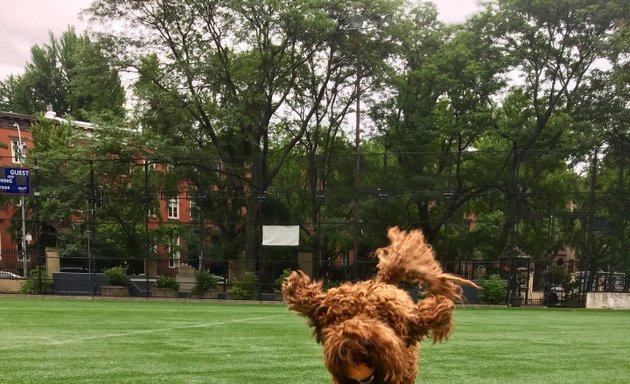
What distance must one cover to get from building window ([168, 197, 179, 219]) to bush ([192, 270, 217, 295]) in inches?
134

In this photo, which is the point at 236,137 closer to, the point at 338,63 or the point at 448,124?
the point at 338,63

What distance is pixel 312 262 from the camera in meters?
18.8

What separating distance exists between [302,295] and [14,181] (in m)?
18.8

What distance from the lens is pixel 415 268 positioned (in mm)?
1947

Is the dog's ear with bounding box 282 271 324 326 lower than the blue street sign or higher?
lower

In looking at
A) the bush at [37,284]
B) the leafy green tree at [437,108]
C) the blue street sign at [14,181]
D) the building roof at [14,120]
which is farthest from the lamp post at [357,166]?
the building roof at [14,120]

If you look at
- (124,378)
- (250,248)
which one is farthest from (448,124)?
(124,378)

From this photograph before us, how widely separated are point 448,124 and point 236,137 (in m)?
9.63

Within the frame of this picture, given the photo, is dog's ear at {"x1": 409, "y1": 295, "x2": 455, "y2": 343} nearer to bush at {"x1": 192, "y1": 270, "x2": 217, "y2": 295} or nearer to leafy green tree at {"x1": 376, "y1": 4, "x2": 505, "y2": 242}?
leafy green tree at {"x1": 376, "y1": 4, "x2": 505, "y2": 242}

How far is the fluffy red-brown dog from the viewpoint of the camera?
4.67ft

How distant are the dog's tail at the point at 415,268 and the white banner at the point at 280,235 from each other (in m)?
14.6

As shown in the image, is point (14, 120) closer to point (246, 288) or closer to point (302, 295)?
point (246, 288)

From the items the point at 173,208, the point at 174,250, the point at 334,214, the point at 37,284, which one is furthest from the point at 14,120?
the point at 334,214

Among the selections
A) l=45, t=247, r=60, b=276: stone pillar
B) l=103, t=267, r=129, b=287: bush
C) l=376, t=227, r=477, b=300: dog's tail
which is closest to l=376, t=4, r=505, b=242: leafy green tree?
l=103, t=267, r=129, b=287: bush
